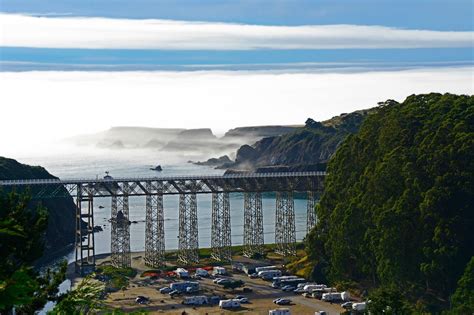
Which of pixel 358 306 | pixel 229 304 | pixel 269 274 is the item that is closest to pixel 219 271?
pixel 269 274

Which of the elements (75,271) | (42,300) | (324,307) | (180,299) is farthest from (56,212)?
(42,300)

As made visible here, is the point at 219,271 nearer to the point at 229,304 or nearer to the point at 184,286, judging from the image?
the point at 184,286

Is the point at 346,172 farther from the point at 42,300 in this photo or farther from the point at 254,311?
the point at 42,300

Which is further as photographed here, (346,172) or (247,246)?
(247,246)

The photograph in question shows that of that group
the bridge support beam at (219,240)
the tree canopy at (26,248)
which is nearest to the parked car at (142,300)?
the bridge support beam at (219,240)

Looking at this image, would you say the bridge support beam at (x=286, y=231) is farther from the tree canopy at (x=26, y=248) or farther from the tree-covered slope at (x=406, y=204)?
the tree canopy at (x=26, y=248)
